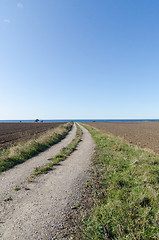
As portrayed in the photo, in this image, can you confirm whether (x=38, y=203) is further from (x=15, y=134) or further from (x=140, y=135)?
(x=15, y=134)

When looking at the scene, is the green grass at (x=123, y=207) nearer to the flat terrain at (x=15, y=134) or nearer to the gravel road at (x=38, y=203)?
the gravel road at (x=38, y=203)

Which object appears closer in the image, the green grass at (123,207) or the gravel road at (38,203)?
the green grass at (123,207)

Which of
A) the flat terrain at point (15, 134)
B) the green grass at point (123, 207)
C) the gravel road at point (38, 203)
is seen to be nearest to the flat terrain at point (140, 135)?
the green grass at point (123, 207)

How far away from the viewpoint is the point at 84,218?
14.5 feet

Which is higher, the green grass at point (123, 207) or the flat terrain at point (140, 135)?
the green grass at point (123, 207)

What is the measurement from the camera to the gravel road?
4.02 metres

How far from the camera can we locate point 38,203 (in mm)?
5527

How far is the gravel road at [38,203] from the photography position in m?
4.02

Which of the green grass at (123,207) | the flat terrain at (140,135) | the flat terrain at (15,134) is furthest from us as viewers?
the flat terrain at (15,134)

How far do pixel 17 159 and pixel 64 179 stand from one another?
6.18 meters

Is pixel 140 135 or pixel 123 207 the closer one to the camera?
pixel 123 207

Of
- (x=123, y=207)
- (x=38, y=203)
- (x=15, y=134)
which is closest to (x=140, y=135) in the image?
(x=123, y=207)

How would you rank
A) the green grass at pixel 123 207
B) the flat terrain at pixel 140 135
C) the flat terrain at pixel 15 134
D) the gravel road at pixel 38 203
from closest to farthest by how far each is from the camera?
the green grass at pixel 123 207
the gravel road at pixel 38 203
the flat terrain at pixel 140 135
the flat terrain at pixel 15 134

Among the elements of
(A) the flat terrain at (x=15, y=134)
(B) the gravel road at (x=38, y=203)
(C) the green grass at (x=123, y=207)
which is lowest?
(A) the flat terrain at (x=15, y=134)
